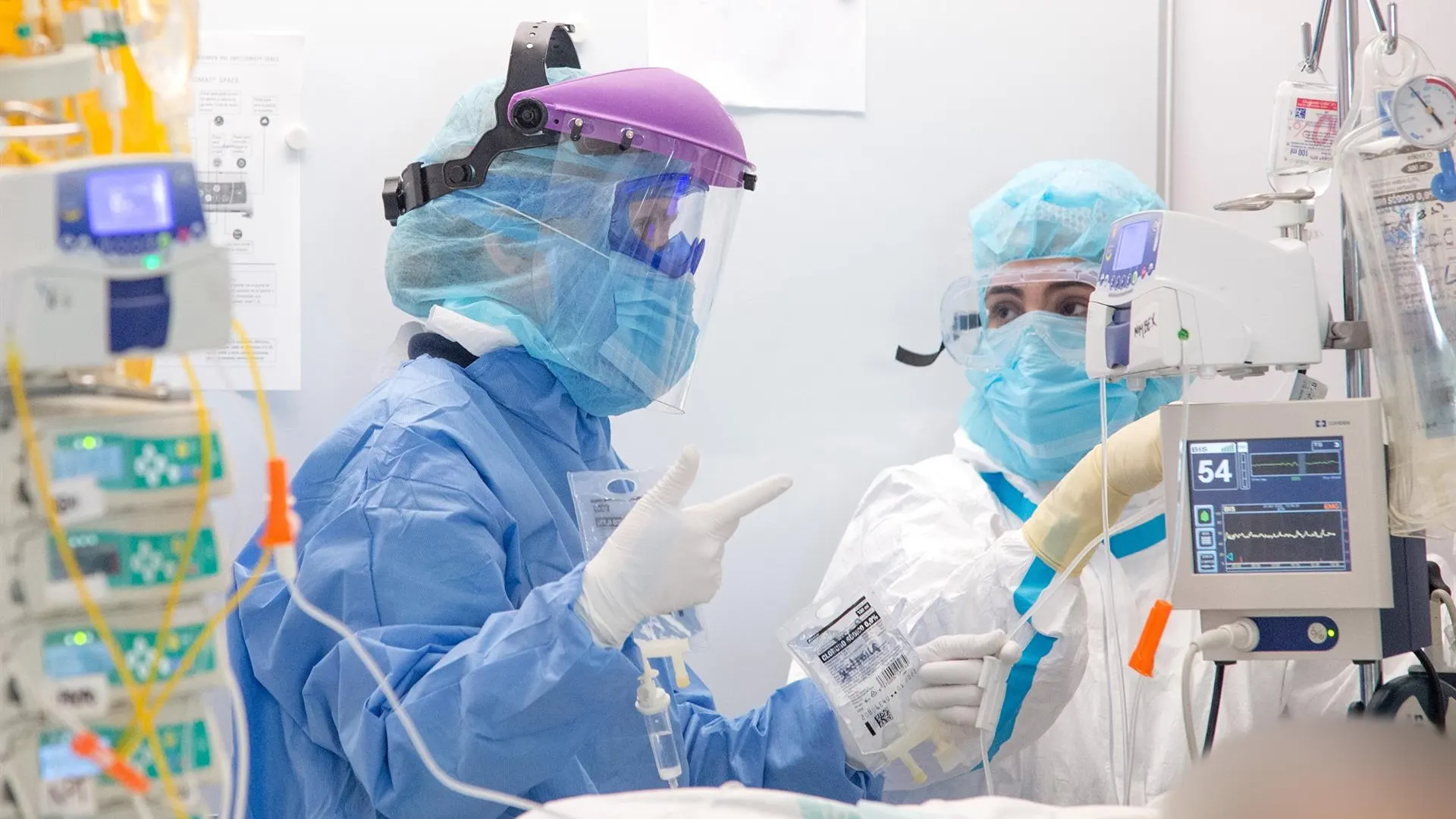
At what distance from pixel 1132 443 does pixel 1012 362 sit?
560 millimetres

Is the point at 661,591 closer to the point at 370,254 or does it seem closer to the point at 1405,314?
the point at 1405,314

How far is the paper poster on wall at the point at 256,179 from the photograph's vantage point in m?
2.05

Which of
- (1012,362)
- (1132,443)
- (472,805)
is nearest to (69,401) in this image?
(472,805)

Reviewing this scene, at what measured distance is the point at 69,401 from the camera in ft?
2.88

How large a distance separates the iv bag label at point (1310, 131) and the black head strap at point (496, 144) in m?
0.90

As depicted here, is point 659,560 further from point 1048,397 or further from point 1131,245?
point 1048,397

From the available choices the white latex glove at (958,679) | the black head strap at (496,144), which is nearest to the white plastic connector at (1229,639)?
the white latex glove at (958,679)

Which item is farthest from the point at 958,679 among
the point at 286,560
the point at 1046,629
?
the point at 286,560

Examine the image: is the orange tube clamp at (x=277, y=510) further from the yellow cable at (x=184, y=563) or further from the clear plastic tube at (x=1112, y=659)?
the clear plastic tube at (x=1112, y=659)

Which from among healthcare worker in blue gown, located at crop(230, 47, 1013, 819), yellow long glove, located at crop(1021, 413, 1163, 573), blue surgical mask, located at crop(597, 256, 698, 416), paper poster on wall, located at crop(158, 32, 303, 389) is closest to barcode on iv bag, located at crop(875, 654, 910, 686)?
healthcare worker in blue gown, located at crop(230, 47, 1013, 819)

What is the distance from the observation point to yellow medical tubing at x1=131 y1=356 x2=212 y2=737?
888mm

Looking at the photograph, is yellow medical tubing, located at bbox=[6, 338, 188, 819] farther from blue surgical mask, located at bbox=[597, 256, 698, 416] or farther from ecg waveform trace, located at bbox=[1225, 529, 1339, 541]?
ecg waveform trace, located at bbox=[1225, 529, 1339, 541]

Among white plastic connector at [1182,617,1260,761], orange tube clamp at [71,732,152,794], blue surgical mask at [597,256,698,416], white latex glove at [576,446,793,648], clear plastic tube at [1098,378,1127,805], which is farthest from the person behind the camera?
clear plastic tube at [1098,378,1127,805]

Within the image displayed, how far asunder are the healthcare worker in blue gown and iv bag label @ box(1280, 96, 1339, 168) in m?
0.70
